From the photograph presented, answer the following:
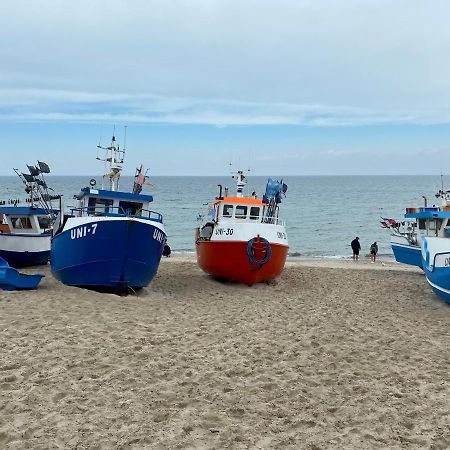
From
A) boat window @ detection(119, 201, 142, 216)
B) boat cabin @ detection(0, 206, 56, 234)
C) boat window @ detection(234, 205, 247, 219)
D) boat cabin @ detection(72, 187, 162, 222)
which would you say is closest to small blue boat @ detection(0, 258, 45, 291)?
boat cabin @ detection(72, 187, 162, 222)

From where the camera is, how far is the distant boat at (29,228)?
21.0 metres

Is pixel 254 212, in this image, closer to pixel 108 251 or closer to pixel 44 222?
pixel 108 251

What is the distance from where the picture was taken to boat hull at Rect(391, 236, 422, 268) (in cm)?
2558

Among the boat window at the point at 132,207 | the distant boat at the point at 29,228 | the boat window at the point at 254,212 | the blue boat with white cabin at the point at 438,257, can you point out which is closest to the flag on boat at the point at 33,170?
the distant boat at the point at 29,228

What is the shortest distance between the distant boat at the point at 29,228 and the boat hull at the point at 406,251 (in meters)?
17.2

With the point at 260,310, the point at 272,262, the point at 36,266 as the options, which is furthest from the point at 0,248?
the point at 260,310

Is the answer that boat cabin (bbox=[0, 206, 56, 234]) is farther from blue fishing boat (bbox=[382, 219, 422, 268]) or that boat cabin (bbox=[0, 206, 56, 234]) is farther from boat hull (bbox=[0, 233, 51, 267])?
blue fishing boat (bbox=[382, 219, 422, 268])

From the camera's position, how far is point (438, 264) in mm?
15438

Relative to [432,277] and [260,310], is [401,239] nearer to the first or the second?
[432,277]

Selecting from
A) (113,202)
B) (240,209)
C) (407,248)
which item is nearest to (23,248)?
(113,202)

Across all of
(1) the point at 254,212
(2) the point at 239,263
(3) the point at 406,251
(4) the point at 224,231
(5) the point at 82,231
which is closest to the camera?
(5) the point at 82,231

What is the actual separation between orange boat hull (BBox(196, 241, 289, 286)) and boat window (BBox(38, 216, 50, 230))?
26.4ft

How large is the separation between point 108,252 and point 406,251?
17347 millimetres

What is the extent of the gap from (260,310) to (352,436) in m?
7.43
